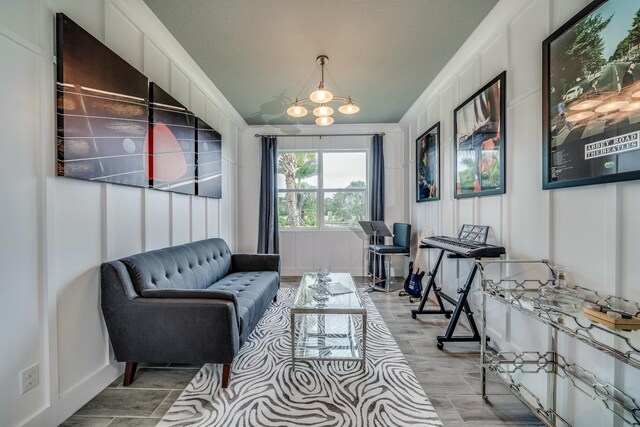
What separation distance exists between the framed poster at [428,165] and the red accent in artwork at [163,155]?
3012mm

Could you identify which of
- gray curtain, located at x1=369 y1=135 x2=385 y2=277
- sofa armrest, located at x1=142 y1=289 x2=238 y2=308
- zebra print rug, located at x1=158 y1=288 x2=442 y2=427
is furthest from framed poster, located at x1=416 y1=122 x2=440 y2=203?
sofa armrest, located at x1=142 y1=289 x2=238 y2=308

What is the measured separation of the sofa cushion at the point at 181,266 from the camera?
1879 mm

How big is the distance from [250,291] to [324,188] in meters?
2.87

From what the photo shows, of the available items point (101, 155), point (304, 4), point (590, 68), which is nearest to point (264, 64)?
point (304, 4)

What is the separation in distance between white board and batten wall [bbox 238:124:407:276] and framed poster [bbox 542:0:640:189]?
323 centimetres

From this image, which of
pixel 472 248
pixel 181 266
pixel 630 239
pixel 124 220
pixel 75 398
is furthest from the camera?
pixel 181 266

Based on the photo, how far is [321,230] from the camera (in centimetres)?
499

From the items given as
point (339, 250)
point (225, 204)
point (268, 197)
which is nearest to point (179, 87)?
point (225, 204)

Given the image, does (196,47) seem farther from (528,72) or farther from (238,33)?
(528,72)

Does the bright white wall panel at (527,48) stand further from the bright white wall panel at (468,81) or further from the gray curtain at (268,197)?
the gray curtain at (268,197)

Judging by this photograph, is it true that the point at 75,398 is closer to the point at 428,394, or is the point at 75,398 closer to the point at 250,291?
the point at 250,291

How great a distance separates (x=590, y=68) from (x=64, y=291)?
3.14 meters

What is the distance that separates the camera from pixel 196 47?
2584 mm

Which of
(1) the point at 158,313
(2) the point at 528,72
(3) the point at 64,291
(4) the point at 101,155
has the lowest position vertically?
(1) the point at 158,313
